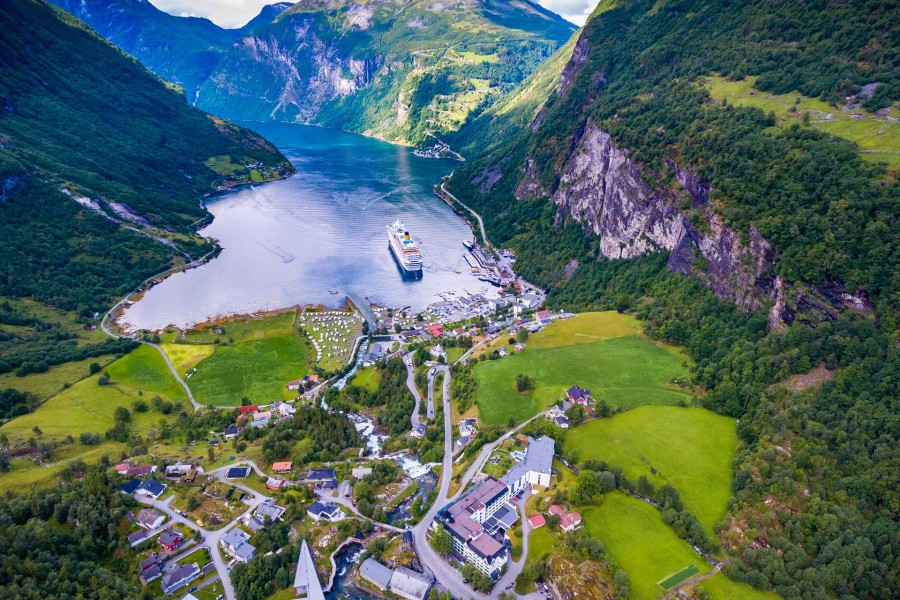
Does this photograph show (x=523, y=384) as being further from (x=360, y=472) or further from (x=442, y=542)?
(x=442, y=542)

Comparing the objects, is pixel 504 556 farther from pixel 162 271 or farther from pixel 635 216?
pixel 162 271

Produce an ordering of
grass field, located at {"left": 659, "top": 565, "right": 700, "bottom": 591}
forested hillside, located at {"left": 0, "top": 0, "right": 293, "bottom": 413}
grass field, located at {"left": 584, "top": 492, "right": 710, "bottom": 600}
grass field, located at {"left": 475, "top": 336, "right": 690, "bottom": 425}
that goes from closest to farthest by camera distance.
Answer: grass field, located at {"left": 659, "top": 565, "right": 700, "bottom": 591} < grass field, located at {"left": 584, "top": 492, "right": 710, "bottom": 600} < grass field, located at {"left": 475, "top": 336, "right": 690, "bottom": 425} < forested hillside, located at {"left": 0, "top": 0, "right": 293, "bottom": 413}

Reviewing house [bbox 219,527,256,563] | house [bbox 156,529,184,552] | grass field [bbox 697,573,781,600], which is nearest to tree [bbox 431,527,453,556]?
house [bbox 219,527,256,563]

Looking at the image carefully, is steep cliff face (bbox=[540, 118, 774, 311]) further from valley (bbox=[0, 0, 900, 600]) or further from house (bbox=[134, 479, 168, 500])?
house (bbox=[134, 479, 168, 500])

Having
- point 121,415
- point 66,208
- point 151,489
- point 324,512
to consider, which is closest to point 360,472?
point 324,512

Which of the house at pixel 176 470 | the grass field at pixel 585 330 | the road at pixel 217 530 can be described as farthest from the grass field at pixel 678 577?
the house at pixel 176 470

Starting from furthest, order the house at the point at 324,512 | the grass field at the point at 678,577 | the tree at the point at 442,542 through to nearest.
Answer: the house at the point at 324,512 < the tree at the point at 442,542 < the grass field at the point at 678,577

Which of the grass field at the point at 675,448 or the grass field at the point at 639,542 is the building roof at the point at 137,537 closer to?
the grass field at the point at 639,542

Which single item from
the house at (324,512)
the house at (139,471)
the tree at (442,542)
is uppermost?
the tree at (442,542)

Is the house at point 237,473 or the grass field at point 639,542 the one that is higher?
the grass field at point 639,542
